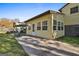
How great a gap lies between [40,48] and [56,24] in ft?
4.93

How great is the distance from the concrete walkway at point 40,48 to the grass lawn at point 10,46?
0.65ft

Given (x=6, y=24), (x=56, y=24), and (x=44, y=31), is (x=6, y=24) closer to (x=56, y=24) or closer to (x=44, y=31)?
(x=44, y=31)

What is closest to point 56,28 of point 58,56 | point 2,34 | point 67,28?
point 67,28

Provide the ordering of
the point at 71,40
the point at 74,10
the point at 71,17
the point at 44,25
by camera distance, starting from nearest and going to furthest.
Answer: the point at 71,40 < the point at 44,25 < the point at 71,17 < the point at 74,10

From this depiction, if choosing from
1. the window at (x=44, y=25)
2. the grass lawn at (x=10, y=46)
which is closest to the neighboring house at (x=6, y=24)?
the grass lawn at (x=10, y=46)

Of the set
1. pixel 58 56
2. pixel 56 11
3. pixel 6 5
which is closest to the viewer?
pixel 58 56

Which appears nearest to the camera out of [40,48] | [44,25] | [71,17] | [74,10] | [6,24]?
[40,48]

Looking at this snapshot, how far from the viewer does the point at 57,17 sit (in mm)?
7039

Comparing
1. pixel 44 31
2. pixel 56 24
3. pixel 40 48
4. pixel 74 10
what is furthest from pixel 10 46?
pixel 74 10

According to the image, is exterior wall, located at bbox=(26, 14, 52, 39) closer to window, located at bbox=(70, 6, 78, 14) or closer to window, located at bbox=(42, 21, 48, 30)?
window, located at bbox=(42, 21, 48, 30)

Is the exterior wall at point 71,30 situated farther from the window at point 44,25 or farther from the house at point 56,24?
the window at point 44,25

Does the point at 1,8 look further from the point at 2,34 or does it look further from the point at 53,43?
the point at 53,43

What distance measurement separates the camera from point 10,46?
5938 millimetres

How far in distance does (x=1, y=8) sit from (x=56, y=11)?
6.83 ft
